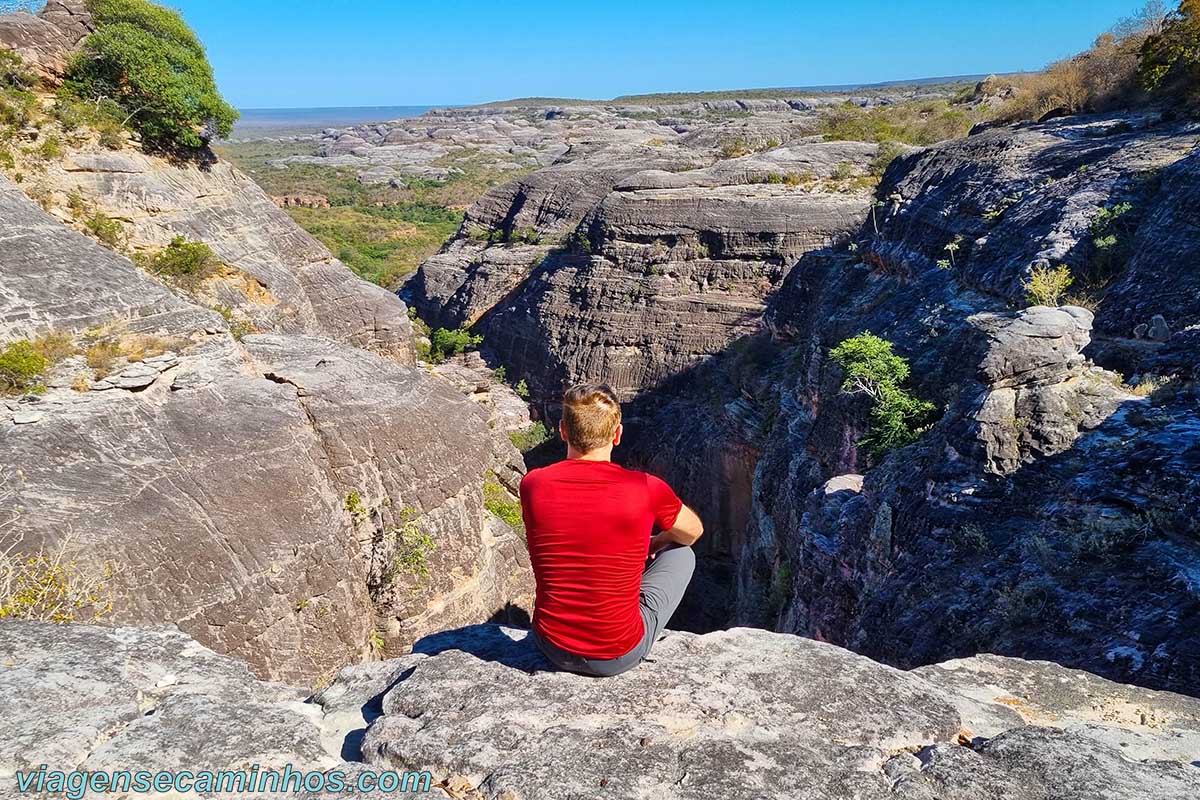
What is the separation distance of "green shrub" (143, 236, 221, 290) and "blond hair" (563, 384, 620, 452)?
10072mm

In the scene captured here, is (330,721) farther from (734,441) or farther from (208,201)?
(734,441)

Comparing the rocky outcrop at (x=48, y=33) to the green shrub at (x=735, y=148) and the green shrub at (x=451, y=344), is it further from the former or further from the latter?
the green shrub at (x=735, y=148)

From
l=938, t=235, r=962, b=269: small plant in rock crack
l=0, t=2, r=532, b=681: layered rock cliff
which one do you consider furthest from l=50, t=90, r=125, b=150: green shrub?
l=938, t=235, r=962, b=269: small plant in rock crack

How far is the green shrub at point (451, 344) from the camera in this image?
91.5 ft

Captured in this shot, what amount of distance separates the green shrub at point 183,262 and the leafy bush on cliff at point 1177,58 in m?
16.4

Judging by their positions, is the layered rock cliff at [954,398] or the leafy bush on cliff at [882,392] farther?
the leafy bush on cliff at [882,392]

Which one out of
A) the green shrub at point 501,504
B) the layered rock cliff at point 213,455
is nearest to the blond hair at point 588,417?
the layered rock cliff at point 213,455

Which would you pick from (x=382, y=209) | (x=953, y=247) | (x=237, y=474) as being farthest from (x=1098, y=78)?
(x=382, y=209)

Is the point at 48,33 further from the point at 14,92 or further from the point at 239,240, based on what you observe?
the point at 239,240

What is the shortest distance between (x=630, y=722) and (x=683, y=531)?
0.86 m

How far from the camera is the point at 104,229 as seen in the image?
10422 mm

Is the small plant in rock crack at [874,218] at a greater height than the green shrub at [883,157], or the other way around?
A: the green shrub at [883,157]

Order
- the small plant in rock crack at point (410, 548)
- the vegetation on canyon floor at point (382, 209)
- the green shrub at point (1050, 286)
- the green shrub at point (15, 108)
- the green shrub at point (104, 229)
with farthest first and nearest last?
the vegetation on canyon floor at point (382, 209), the green shrub at point (15, 108), the green shrub at point (104, 229), the green shrub at point (1050, 286), the small plant in rock crack at point (410, 548)

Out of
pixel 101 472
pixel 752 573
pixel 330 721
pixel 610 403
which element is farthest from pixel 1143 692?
pixel 752 573
